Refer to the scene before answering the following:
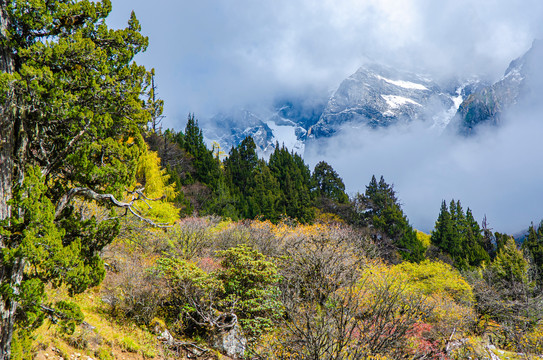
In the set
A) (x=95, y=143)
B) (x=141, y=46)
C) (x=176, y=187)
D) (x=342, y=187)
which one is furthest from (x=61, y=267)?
(x=342, y=187)

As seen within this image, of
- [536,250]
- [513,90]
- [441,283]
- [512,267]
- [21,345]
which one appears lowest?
[21,345]

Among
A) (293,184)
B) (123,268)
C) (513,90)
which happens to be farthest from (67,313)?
(513,90)

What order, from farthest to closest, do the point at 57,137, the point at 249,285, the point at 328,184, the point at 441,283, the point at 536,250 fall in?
the point at 328,184 → the point at 536,250 → the point at 441,283 → the point at 249,285 → the point at 57,137

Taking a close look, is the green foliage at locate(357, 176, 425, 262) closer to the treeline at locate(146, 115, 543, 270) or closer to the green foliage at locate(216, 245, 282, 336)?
the treeline at locate(146, 115, 543, 270)

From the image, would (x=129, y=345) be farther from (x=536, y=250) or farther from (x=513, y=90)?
(x=513, y=90)

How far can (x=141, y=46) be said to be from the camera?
7.73 meters

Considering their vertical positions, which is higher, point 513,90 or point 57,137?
point 513,90

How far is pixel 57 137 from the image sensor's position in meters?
6.50

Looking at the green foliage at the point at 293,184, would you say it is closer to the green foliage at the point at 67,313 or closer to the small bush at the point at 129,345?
the small bush at the point at 129,345

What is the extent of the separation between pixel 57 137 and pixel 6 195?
1.45 meters

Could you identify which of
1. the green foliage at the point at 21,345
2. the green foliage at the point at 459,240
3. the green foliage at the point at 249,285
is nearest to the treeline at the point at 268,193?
the green foliage at the point at 459,240

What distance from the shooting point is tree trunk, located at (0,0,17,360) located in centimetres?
552

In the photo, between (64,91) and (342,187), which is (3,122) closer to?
(64,91)

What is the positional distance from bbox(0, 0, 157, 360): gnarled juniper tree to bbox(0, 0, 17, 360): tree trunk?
17 millimetres
